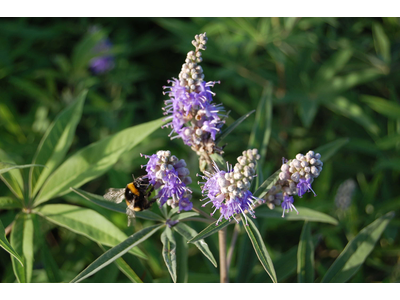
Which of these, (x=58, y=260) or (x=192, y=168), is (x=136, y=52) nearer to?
(x=192, y=168)

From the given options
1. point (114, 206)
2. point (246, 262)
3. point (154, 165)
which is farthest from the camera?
point (246, 262)

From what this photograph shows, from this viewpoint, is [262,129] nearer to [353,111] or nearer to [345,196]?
[345,196]

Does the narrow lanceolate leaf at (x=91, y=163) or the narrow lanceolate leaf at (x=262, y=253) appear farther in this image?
the narrow lanceolate leaf at (x=91, y=163)

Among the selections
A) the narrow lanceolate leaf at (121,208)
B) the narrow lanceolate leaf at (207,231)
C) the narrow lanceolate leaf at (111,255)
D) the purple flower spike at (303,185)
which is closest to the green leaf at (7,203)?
the narrow lanceolate leaf at (121,208)

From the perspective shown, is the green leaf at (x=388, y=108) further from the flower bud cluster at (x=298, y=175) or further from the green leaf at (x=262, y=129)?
the flower bud cluster at (x=298, y=175)

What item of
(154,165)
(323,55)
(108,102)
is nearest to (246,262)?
(154,165)

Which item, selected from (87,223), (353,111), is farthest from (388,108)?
(87,223)
